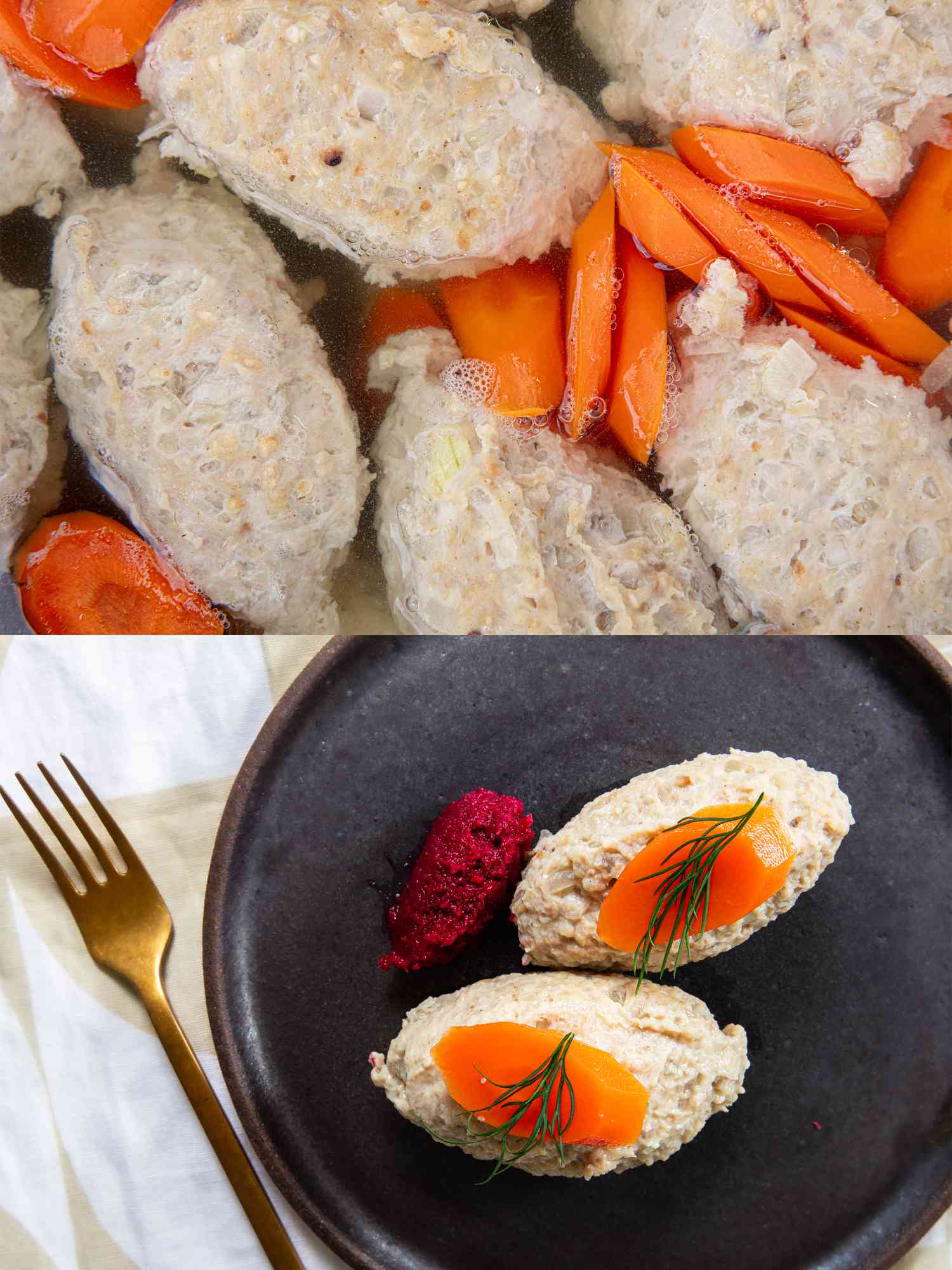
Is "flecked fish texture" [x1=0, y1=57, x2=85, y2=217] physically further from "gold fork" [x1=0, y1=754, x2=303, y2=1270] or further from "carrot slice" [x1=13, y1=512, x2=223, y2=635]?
"gold fork" [x1=0, y1=754, x2=303, y2=1270]

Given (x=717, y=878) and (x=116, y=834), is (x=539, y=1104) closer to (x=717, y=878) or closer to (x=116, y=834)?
(x=717, y=878)

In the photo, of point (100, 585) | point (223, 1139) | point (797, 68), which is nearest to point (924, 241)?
point (797, 68)

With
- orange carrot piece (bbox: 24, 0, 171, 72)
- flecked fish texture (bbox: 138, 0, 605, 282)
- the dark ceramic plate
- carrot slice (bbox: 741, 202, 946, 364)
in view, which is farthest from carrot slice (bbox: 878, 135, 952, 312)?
orange carrot piece (bbox: 24, 0, 171, 72)

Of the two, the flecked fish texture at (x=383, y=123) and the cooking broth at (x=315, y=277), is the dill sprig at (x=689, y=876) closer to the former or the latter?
the cooking broth at (x=315, y=277)

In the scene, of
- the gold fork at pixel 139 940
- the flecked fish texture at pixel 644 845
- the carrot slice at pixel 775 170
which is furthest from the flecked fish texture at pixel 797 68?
the gold fork at pixel 139 940

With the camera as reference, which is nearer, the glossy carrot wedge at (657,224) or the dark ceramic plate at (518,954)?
the glossy carrot wedge at (657,224)

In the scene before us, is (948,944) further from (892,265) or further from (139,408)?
(139,408)

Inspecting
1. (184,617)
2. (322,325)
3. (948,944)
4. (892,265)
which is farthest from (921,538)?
(184,617)
